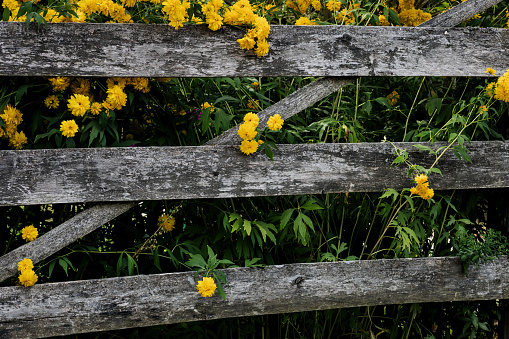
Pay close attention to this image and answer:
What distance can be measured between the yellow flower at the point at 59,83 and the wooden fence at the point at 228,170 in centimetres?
6

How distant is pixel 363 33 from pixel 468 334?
63.4 inches

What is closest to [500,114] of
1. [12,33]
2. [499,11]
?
[499,11]

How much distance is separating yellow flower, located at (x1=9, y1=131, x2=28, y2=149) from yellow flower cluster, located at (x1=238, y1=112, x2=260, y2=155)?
91cm

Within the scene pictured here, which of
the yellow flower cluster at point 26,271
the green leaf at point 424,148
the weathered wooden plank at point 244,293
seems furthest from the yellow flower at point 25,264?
the green leaf at point 424,148

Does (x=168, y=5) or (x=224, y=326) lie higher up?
(x=168, y=5)

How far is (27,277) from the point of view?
2027mm

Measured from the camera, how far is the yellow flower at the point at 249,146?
6.96 ft

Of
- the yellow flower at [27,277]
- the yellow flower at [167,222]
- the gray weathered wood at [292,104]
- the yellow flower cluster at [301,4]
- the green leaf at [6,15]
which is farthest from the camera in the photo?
the yellow flower cluster at [301,4]

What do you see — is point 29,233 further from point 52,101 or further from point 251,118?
point 251,118

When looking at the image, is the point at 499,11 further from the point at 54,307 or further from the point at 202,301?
the point at 54,307

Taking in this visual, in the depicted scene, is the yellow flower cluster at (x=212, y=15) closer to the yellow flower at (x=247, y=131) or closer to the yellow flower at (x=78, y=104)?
the yellow flower at (x=247, y=131)

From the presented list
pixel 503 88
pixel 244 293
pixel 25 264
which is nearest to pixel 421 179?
pixel 503 88

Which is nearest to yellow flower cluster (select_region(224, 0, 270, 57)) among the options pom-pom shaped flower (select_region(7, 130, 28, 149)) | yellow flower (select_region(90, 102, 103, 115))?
yellow flower (select_region(90, 102, 103, 115))

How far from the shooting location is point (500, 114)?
238cm
